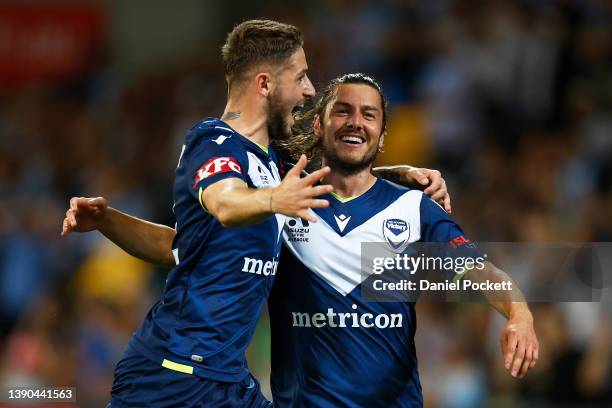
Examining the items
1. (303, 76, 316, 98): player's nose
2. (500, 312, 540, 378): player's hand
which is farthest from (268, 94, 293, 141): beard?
(500, 312, 540, 378): player's hand

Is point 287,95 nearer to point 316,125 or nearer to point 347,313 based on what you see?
point 316,125

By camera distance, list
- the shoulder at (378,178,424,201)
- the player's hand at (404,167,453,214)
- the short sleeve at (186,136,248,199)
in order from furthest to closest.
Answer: the player's hand at (404,167,453,214)
the shoulder at (378,178,424,201)
the short sleeve at (186,136,248,199)

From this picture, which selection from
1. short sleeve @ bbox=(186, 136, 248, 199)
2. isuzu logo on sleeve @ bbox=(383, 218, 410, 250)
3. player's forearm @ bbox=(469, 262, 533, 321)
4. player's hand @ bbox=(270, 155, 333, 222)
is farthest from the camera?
isuzu logo on sleeve @ bbox=(383, 218, 410, 250)

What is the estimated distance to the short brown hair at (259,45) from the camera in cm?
535

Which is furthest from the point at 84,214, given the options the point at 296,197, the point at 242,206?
the point at 296,197

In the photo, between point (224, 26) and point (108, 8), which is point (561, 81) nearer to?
point (224, 26)

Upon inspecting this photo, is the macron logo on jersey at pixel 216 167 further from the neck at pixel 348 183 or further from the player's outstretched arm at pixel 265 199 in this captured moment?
the neck at pixel 348 183

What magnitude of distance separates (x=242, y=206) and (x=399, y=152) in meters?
7.10

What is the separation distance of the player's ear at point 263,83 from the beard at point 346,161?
60cm

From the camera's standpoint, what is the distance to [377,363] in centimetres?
567

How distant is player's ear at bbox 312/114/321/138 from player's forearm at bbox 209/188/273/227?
1.35m

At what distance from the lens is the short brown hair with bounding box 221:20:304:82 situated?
535cm

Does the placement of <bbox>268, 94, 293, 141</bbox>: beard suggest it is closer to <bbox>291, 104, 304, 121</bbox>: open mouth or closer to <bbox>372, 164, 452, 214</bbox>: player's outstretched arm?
<bbox>291, 104, 304, 121</bbox>: open mouth

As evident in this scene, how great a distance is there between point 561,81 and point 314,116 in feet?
17.8
